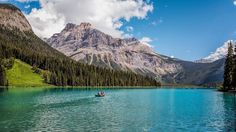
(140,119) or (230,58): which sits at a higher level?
(230,58)

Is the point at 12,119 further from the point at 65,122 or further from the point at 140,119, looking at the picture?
the point at 140,119

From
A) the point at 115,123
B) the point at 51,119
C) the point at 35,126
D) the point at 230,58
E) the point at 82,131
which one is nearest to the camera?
the point at 82,131

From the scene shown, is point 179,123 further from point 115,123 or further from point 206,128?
point 115,123

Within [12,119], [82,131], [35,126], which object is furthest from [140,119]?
[12,119]

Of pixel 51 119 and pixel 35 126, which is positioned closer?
pixel 35 126

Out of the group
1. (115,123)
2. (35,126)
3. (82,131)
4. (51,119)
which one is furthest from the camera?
(51,119)

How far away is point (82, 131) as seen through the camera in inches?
1987

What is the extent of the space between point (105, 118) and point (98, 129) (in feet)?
45.4

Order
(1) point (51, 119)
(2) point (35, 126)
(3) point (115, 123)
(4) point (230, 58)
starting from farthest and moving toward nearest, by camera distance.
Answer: (4) point (230, 58)
(1) point (51, 119)
(3) point (115, 123)
(2) point (35, 126)

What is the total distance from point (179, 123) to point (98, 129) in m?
18.5

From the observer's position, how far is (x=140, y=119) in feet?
214

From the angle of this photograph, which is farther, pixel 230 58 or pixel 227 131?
pixel 230 58

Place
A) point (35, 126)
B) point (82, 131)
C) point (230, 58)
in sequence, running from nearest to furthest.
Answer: point (82, 131) < point (35, 126) < point (230, 58)

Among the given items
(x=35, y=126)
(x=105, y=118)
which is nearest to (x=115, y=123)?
(x=105, y=118)
